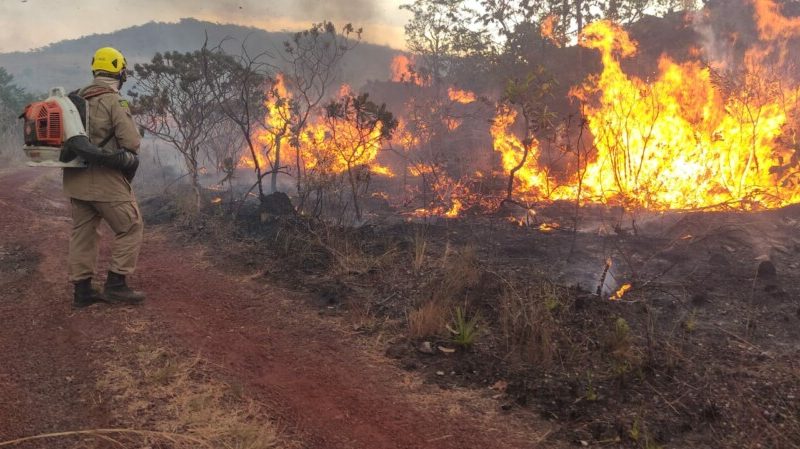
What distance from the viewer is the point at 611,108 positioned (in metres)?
11.7

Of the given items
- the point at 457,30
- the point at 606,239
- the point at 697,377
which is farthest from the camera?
the point at 457,30

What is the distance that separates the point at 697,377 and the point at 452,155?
16.1 meters

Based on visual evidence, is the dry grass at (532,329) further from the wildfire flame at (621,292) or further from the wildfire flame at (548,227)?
the wildfire flame at (548,227)

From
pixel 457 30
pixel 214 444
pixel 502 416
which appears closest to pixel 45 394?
pixel 214 444

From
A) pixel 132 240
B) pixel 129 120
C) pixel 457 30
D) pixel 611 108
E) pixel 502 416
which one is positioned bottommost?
pixel 502 416

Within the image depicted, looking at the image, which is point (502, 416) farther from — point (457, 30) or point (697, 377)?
point (457, 30)

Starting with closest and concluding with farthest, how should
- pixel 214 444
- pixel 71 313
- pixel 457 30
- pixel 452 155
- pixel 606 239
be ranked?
pixel 214 444
pixel 71 313
pixel 606 239
pixel 452 155
pixel 457 30

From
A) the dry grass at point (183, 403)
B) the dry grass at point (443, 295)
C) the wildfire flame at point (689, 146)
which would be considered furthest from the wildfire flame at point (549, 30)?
the dry grass at point (183, 403)

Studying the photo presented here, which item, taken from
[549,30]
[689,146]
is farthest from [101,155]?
[549,30]

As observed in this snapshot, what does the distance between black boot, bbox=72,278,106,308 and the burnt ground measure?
6.16 ft

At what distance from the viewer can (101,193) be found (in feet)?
14.2

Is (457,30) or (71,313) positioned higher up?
(457,30)

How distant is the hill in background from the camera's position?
1880 inches

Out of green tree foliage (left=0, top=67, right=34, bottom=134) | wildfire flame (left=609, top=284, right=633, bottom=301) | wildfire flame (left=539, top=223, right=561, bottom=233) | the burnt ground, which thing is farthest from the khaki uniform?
green tree foliage (left=0, top=67, right=34, bottom=134)
